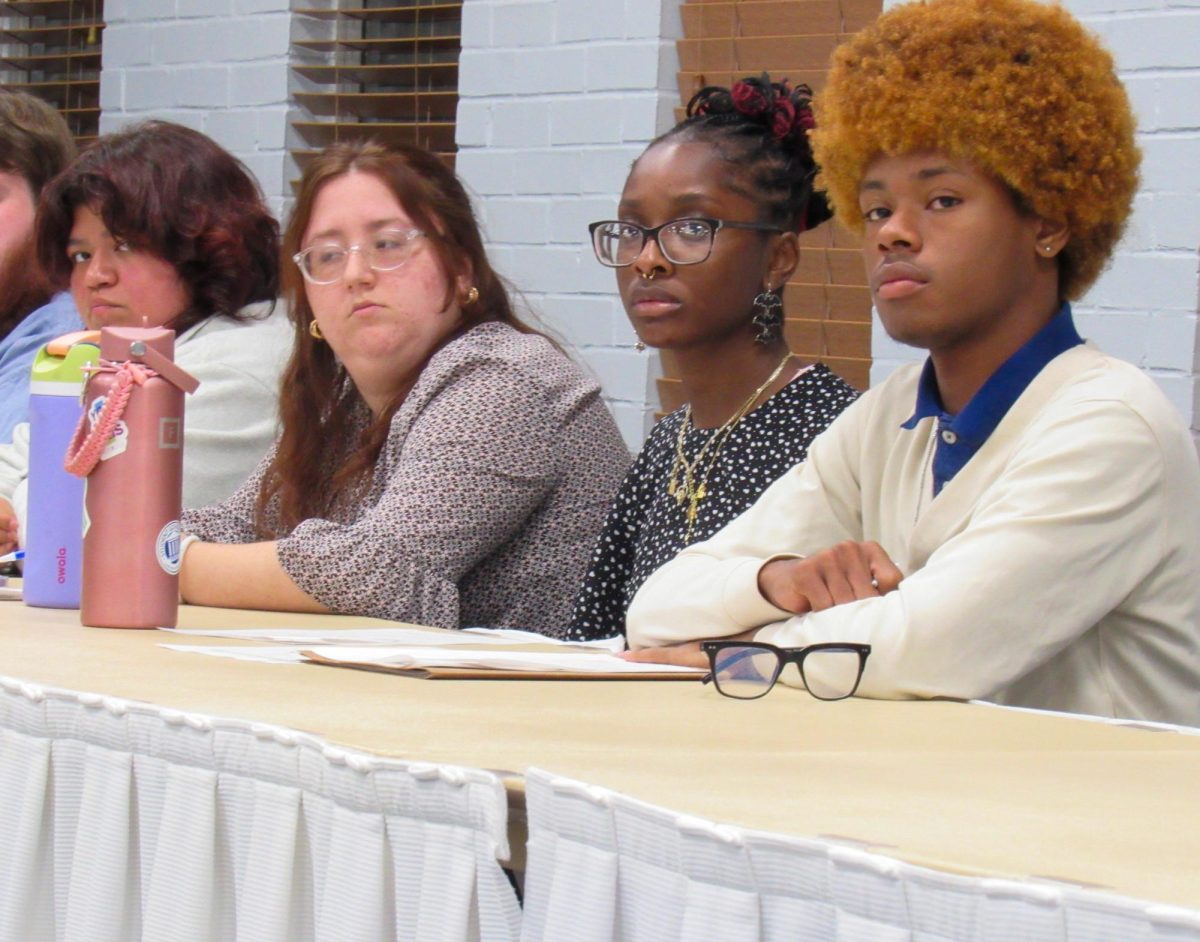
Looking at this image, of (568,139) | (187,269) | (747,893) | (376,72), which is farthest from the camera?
(376,72)

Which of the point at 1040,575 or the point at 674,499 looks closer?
the point at 1040,575

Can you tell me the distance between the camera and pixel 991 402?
1.65 metres

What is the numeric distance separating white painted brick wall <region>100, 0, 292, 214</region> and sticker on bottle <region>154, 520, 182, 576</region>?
244 cm

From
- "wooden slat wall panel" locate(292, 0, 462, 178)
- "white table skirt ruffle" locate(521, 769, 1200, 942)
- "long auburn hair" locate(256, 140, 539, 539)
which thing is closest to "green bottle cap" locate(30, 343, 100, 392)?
"long auburn hair" locate(256, 140, 539, 539)

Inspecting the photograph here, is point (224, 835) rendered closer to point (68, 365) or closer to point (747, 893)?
point (747, 893)

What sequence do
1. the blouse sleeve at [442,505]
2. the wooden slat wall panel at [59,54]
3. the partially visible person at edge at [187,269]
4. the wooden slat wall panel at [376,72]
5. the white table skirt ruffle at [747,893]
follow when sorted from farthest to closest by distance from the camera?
the wooden slat wall panel at [59,54], the wooden slat wall panel at [376,72], the partially visible person at edge at [187,269], the blouse sleeve at [442,505], the white table skirt ruffle at [747,893]

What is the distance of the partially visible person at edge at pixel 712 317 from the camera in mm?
2293

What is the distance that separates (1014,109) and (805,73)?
1.72 meters

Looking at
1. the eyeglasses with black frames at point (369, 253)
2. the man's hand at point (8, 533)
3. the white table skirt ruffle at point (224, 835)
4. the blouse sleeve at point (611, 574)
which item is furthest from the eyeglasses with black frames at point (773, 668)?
the man's hand at point (8, 533)

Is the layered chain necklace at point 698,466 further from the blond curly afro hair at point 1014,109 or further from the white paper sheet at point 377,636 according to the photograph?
the blond curly afro hair at point 1014,109

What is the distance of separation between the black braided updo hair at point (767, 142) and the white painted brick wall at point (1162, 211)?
1.95ft

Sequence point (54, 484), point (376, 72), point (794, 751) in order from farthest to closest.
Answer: point (376, 72) → point (54, 484) → point (794, 751)

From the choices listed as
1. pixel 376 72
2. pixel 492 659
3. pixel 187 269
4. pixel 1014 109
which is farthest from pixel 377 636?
pixel 376 72

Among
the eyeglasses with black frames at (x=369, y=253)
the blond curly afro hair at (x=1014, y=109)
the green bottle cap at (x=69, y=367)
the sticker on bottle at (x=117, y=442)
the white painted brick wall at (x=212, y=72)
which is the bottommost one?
the sticker on bottle at (x=117, y=442)
